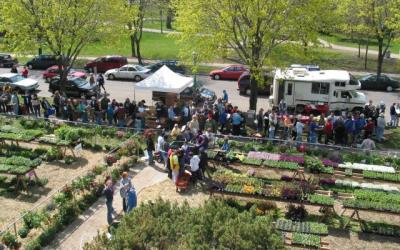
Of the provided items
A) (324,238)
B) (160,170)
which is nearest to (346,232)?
(324,238)

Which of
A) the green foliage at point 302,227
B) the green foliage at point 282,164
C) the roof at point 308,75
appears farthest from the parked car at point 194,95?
the green foliage at point 302,227

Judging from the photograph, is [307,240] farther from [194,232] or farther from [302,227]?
[194,232]

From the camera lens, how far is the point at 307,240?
14789 mm

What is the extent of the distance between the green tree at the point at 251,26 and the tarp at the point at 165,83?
1.76m

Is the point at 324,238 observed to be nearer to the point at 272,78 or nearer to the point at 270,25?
the point at 270,25

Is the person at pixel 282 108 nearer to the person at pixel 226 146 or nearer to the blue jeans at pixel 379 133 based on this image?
the blue jeans at pixel 379 133

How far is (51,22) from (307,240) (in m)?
20.1

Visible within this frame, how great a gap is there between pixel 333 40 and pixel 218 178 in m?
46.9

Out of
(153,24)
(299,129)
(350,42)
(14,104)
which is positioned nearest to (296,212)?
(299,129)

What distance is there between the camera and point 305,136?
25.5 metres

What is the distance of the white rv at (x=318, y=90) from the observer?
28.7m

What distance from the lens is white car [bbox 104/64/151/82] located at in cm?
3906

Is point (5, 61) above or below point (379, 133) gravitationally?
above

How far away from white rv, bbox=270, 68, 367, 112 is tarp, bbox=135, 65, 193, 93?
5.44 metres
